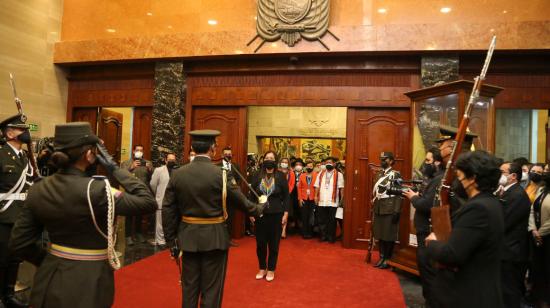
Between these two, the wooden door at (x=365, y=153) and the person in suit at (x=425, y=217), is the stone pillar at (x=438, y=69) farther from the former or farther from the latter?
the person in suit at (x=425, y=217)

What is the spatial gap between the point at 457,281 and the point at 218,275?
1837 millimetres

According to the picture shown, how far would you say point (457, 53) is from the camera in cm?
629

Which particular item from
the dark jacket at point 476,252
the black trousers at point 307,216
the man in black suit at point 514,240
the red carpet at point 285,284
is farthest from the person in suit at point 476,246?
the black trousers at point 307,216

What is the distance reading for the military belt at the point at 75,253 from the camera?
1970mm

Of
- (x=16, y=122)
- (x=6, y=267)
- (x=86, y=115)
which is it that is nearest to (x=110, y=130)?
(x=86, y=115)

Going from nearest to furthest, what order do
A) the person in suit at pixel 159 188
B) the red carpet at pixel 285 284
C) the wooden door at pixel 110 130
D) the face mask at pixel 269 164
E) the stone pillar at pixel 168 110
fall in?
1. the red carpet at pixel 285 284
2. the face mask at pixel 269 164
3. the person in suit at pixel 159 188
4. the stone pillar at pixel 168 110
5. the wooden door at pixel 110 130

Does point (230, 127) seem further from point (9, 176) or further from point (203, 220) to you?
point (203, 220)

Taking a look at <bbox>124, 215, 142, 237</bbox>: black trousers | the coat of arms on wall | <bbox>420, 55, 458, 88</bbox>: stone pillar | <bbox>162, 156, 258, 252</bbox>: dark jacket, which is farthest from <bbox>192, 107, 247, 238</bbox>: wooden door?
<bbox>162, 156, 258, 252</bbox>: dark jacket

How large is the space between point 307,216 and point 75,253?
6455mm

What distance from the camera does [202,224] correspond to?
309 cm

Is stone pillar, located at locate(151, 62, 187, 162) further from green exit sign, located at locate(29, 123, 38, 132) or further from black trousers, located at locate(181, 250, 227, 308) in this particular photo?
black trousers, located at locate(181, 250, 227, 308)

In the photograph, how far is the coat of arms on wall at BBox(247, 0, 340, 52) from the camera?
654 centimetres

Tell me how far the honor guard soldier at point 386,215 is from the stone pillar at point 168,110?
156 inches

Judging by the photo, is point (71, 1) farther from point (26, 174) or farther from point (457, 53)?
point (457, 53)
